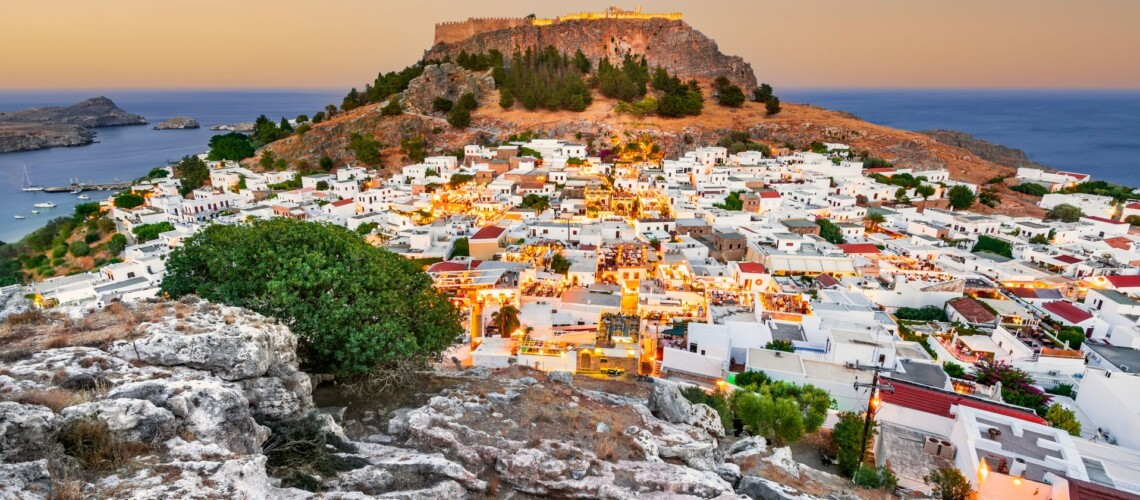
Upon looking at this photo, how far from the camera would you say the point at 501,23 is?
10169 centimetres

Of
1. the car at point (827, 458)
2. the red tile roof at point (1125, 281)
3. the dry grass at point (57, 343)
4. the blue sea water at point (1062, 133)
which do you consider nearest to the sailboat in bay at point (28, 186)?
the dry grass at point (57, 343)

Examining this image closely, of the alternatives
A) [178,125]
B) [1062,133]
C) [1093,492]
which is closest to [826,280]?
[1093,492]

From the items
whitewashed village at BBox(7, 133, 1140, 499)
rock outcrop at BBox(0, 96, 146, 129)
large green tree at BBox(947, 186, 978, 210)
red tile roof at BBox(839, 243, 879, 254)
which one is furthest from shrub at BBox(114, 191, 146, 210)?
rock outcrop at BBox(0, 96, 146, 129)

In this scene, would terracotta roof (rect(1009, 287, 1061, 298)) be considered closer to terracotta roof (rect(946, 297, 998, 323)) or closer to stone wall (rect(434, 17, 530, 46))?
terracotta roof (rect(946, 297, 998, 323))

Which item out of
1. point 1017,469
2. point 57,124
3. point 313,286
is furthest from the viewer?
point 57,124

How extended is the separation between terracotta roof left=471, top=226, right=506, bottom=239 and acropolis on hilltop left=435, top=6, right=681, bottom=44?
7335cm

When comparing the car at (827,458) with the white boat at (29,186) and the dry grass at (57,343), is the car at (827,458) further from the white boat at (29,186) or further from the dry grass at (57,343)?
the white boat at (29,186)

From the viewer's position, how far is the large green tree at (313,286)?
11.9 meters

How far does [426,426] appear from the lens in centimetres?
1041

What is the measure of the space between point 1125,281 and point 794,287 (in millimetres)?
20217

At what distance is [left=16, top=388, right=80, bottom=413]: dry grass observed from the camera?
6.52 meters

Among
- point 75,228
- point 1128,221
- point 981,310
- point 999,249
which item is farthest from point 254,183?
point 1128,221

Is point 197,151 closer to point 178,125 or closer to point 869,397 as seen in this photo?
point 178,125

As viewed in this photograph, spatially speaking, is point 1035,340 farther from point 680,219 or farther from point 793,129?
point 793,129
